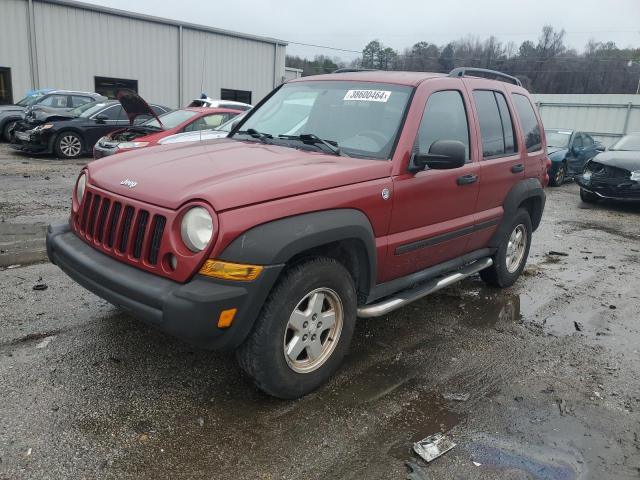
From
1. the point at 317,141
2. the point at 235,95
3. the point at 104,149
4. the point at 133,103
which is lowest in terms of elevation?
the point at 104,149

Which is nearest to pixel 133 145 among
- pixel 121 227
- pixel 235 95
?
pixel 121 227

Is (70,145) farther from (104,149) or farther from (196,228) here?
(196,228)

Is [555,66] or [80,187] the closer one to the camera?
[80,187]

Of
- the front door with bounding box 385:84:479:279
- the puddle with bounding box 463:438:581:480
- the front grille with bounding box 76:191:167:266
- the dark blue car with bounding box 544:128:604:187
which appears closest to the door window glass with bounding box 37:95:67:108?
the dark blue car with bounding box 544:128:604:187

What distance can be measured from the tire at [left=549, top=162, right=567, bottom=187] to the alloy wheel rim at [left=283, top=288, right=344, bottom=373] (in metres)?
12.6

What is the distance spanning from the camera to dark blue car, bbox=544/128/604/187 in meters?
14.1

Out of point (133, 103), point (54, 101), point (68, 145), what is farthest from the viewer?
point (54, 101)

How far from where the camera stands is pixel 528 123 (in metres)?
5.32

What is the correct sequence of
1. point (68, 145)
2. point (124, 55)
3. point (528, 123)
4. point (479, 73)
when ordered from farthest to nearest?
point (124, 55)
point (68, 145)
point (528, 123)
point (479, 73)

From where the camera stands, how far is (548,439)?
297cm

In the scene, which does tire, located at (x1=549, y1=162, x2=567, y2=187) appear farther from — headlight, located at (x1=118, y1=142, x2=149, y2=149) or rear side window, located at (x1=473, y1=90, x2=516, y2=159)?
headlight, located at (x1=118, y1=142, x2=149, y2=149)

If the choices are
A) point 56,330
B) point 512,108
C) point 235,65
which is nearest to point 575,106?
point 235,65

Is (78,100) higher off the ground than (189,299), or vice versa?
(78,100)

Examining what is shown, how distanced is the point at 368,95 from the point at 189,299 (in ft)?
7.11
